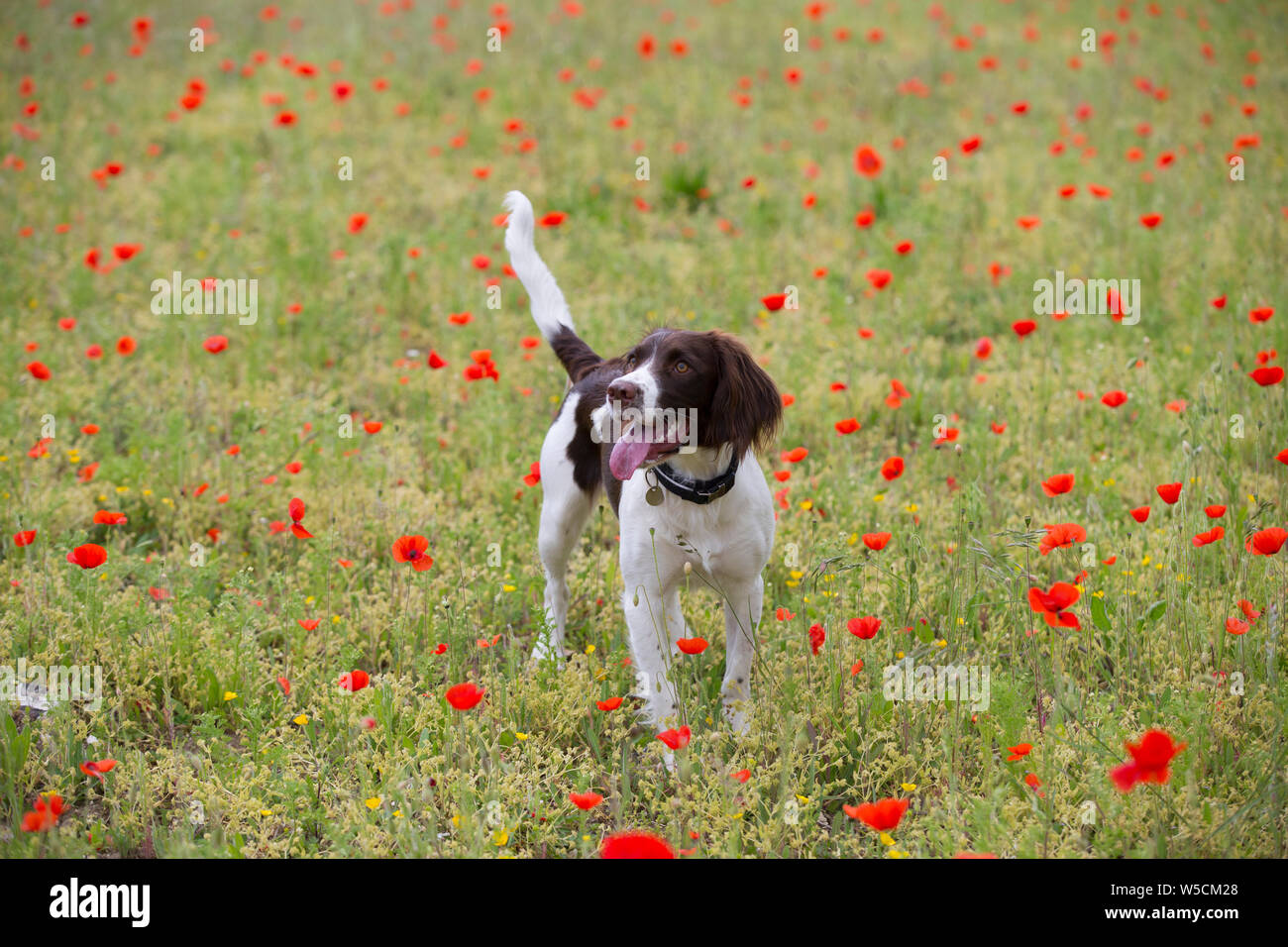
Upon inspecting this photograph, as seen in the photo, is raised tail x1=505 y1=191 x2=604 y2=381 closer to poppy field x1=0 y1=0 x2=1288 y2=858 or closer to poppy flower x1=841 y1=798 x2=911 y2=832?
poppy field x1=0 y1=0 x2=1288 y2=858

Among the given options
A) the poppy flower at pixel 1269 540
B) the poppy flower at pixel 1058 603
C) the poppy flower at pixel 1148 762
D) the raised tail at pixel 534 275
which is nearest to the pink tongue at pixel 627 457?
the poppy flower at pixel 1058 603

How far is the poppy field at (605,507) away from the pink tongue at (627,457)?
528 millimetres

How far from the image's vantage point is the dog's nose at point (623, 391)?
277 centimetres

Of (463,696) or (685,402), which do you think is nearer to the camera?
(463,696)

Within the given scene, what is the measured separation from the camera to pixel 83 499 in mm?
4293

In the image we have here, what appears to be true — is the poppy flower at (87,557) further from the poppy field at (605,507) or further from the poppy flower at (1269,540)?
the poppy flower at (1269,540)

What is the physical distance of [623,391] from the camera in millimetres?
2770

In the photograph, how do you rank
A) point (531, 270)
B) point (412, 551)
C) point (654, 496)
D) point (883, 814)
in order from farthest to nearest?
point (531, 270) → point (654, 496) → point (412, 551) → point (883, 814)

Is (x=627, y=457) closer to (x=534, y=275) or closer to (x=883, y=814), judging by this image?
(x=883, y=814)

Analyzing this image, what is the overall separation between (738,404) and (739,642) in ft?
2.49

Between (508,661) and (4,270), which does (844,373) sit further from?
(4,270)

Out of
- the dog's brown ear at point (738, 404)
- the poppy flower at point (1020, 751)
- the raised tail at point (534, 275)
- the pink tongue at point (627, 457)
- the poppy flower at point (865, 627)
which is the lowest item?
the poppy flower at point (1020, 751)

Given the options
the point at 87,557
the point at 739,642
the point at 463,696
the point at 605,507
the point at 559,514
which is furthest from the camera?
the point at 605,507

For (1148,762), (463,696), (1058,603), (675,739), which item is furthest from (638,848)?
(1058,603)
